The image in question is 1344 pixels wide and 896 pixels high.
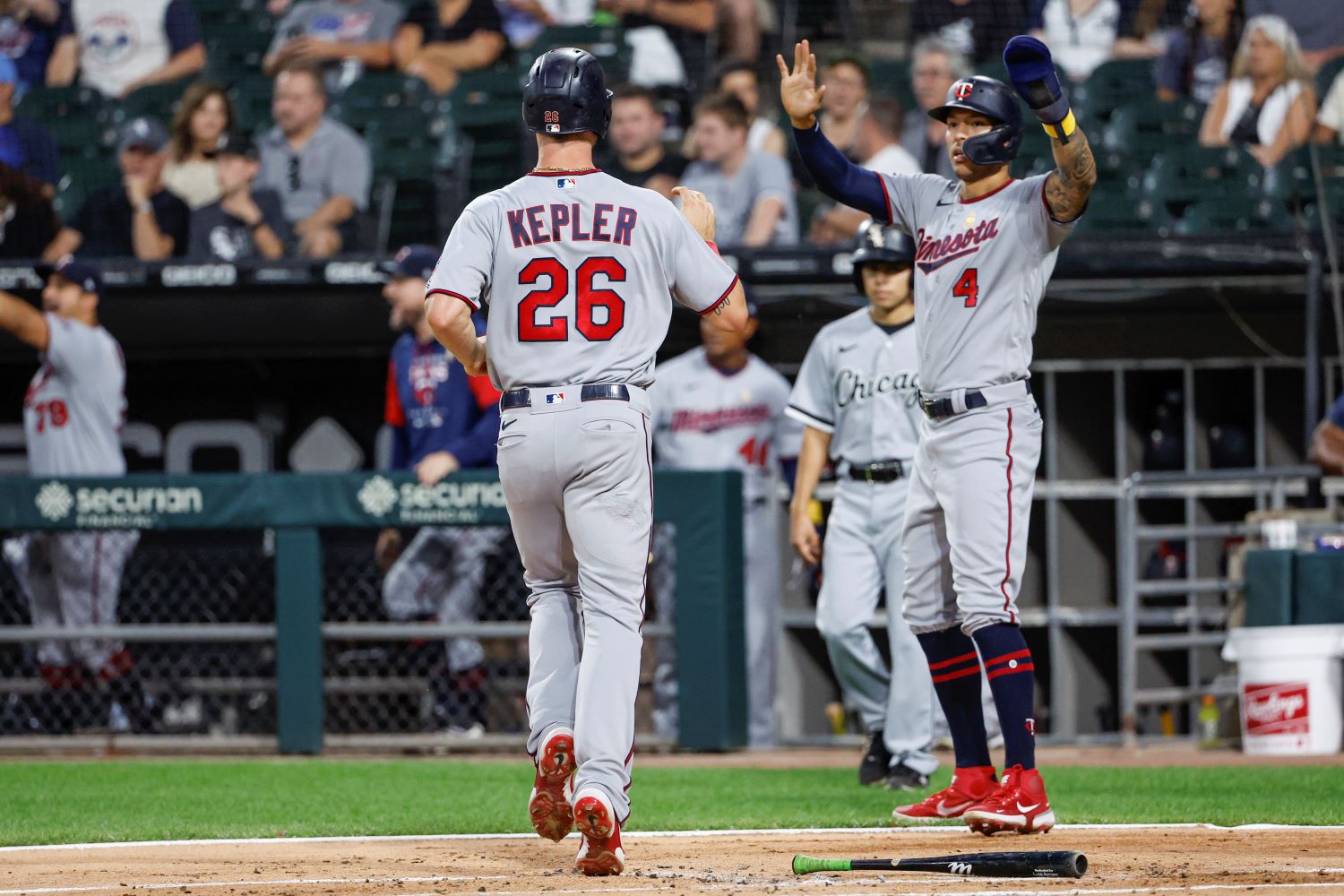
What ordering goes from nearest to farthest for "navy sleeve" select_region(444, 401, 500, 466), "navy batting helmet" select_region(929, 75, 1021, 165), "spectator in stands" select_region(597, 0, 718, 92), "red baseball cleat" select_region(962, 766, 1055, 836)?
1. "red baseball cleat" select_region(962, 766, 1055, 836)
2. "navy batting helmet" select_region(929, 75, 1021, 165)
3. "navy sleeve" select_region(444, 401, 500, 466)
4. "spectator in stands" select_region(597, 0, 718, 92)

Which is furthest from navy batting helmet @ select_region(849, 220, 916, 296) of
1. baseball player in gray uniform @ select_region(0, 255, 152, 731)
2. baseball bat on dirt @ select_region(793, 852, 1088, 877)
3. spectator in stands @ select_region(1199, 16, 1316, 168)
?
spectator in stands @ select_region(1199, 16, 1316, 168)

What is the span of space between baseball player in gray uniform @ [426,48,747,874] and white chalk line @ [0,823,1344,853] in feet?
2.11

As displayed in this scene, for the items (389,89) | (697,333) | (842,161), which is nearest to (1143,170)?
(697,333)

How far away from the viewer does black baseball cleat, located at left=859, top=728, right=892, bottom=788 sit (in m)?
6.06

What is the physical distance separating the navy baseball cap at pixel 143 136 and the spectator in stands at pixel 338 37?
80 centimetres

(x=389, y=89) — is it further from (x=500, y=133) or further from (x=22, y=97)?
(x=22, y=97)

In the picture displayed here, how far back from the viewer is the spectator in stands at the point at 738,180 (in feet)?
30.9

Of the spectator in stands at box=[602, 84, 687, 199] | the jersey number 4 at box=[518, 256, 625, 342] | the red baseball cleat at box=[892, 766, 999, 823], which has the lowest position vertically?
the red baseball cleat at box=[892, 766, 999, 823]

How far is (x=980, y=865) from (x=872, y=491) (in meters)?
2.71

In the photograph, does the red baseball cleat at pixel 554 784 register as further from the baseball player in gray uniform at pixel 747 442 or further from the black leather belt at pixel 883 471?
the baseball player in gray uniform at pixel 747 442

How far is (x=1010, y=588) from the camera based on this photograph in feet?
14.5

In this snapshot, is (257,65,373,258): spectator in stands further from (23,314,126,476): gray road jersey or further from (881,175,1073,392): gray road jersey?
(881,175,1073,392): gray road jersey

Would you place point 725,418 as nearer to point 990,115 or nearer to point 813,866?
point 990,115

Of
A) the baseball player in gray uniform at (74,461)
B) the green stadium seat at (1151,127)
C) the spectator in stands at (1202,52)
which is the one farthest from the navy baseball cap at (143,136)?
the spectator in stands at (1202,52)
